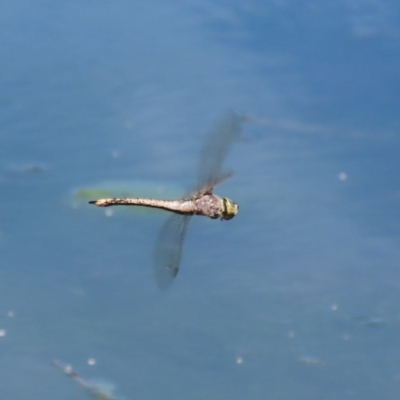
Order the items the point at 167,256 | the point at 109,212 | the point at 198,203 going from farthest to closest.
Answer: the point at 109,212
the point at 198,203
the point at 167,256

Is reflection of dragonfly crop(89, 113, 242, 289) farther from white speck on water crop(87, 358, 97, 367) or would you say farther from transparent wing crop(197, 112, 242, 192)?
white speck on water crop(87, 358, 97, 367)

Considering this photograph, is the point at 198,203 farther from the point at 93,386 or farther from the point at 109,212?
the point at 93,386

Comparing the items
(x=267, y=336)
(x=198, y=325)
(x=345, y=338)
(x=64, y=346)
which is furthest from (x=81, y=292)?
(x=345, y=338)

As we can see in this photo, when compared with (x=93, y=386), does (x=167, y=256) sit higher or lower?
higher

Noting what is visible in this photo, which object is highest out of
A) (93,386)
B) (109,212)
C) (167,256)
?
(167,256)

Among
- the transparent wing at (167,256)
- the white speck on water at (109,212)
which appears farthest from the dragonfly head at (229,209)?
the white speck on water at (109,212)

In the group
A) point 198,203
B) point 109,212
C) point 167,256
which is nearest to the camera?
point 167,256

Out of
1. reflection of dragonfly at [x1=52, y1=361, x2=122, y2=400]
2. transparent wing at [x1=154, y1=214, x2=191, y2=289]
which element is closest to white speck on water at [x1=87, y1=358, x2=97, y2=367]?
reflection of dragonfly at [x1=52, y1=361, x2=122, y2=400]

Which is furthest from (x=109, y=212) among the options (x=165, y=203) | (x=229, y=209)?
(x=229, y=209)
